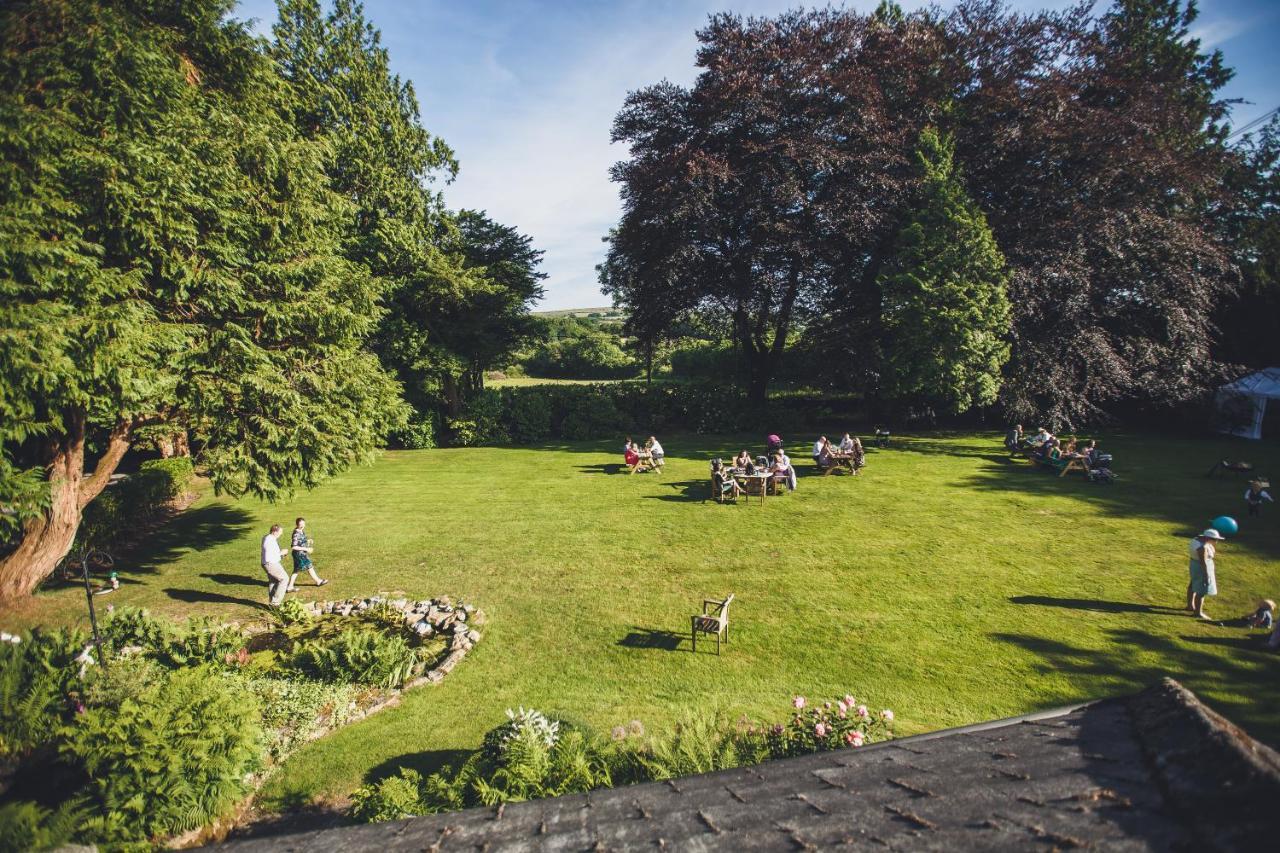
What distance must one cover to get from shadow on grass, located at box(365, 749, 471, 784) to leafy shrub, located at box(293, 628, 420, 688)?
6.05ft

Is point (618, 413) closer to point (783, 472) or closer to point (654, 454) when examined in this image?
point (654, 454)

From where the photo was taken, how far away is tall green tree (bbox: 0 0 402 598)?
29.0ft

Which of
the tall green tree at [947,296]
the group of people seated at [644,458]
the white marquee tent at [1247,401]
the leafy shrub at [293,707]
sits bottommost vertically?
the leafy shrub at [293,707]

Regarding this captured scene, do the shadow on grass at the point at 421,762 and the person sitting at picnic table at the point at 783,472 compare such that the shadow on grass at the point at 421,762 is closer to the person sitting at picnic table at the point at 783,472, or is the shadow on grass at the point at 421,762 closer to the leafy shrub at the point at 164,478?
the person sitting at picnic table at the point at 783,472

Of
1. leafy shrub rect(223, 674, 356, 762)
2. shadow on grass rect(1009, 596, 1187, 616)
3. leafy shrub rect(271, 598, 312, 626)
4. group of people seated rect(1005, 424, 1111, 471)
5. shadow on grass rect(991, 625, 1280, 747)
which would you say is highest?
group of people seated rect(1005, 424, 1111, 471)

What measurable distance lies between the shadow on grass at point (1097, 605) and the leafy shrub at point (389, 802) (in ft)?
33.4

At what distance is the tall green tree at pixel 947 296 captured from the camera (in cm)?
2050

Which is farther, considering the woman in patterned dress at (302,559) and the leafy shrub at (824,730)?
the woman in patterned dress at (302,559)

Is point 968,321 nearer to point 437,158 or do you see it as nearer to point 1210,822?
point 1210,822

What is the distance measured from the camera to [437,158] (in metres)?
26.6

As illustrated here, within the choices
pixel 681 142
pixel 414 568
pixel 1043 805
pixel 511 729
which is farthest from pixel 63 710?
pixel 681 142

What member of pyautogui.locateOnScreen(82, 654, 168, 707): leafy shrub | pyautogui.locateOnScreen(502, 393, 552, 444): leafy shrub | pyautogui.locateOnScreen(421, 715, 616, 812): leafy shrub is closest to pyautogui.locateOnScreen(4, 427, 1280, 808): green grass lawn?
pyautogui.locateOnScreen(421, 715, 616, 812): leafy shrub

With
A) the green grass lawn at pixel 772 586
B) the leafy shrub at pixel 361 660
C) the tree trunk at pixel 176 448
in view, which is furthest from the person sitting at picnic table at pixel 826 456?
Result: the tree trunk at pixel 176 448

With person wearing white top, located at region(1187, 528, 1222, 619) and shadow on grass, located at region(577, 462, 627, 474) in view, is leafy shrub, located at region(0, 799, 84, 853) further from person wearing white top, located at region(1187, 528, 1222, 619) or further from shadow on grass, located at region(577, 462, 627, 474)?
shadow on grass, located at region(577, 462, 627, 474)
